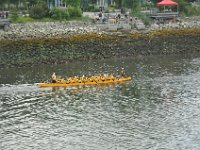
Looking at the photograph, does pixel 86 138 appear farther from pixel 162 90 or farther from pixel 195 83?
pixel 195 83

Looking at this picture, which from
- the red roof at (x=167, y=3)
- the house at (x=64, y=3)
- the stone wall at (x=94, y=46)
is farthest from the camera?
the house at (x=64, y=3)

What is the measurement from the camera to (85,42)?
79.7 metres

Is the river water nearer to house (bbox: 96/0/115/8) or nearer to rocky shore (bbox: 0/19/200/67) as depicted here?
rocky shore (bbox: 0/19/200/67)

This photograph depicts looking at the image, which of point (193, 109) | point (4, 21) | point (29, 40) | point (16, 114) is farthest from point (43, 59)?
point (193, 109)

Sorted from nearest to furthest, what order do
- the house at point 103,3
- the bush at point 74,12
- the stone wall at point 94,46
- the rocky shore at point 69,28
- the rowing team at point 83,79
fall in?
the rowing team at point 83,79 < the stone wall at point 94,46 < the rocky shore at point 69,28 < the bush at point 74,12 < the house at point 103,3

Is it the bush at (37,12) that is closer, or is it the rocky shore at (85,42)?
the rocky shore at (85,42)

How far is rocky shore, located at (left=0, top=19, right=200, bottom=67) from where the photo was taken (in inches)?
3007

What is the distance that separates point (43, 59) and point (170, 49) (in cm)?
1965

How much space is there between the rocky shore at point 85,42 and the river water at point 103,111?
3.31m

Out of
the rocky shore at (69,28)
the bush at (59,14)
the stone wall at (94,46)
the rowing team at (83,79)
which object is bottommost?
the rowing team at (83,79)

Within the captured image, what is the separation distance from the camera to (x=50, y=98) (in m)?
57.9

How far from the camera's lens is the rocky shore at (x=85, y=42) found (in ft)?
251

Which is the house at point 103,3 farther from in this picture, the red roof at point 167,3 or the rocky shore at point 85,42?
the rocky shore at point 85,42

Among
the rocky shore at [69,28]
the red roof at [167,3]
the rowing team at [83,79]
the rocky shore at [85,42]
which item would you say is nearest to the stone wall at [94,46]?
the rocky shore at [85,42]
